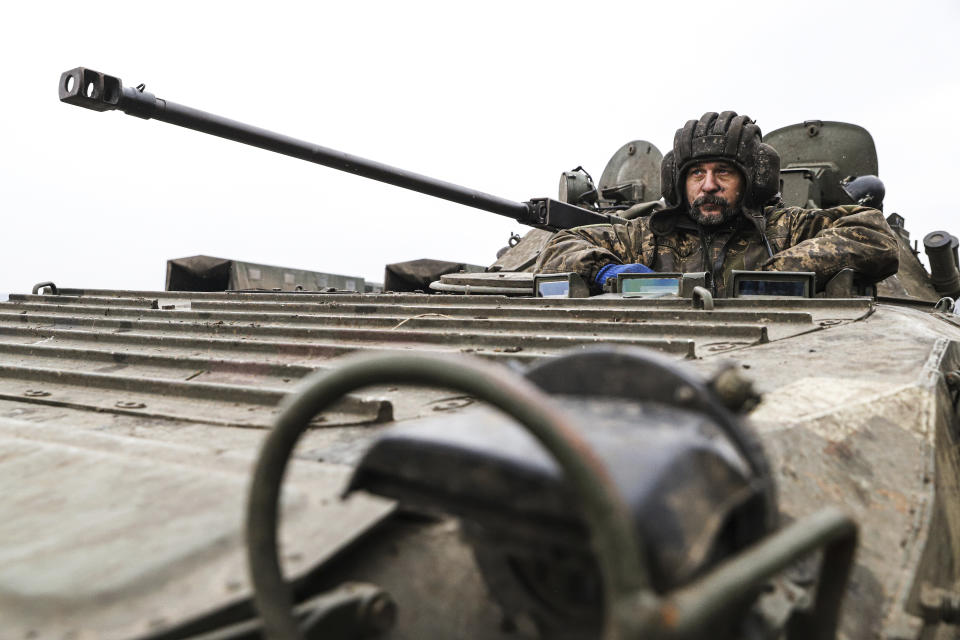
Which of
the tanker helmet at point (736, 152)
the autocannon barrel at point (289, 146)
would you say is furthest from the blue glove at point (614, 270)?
the autocannon barrel at point (289, 146)

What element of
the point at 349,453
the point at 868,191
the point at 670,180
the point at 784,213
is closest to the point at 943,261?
the point at 868,191

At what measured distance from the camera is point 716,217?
4703 mm

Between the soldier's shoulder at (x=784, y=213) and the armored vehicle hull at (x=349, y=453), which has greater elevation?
the soldier's shoulder at (x=784, y=213)

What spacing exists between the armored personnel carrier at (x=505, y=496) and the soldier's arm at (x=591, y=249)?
179cm

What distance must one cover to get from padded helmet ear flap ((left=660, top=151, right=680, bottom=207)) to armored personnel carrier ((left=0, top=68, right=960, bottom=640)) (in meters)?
2.61

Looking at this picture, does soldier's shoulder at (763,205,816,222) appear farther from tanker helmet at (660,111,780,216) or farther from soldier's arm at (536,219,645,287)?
soldier's arm at (536,219,645,287)

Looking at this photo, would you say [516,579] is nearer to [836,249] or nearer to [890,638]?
[890,638]

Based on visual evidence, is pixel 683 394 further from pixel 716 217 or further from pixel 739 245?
pixel 739 245

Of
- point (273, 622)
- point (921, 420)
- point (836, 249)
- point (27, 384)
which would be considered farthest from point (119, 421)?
point (836, 249)

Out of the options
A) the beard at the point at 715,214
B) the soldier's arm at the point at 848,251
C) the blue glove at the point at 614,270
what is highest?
the beard at the point at 715,214

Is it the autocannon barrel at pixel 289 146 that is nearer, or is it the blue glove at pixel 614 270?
the blue glove at pixel 614 270

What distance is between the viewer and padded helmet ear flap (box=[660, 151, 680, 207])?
16.3ft

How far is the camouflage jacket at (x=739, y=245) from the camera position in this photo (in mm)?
4043

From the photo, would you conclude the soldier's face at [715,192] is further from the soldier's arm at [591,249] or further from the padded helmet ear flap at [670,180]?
the soldier's arm at [591,249]
